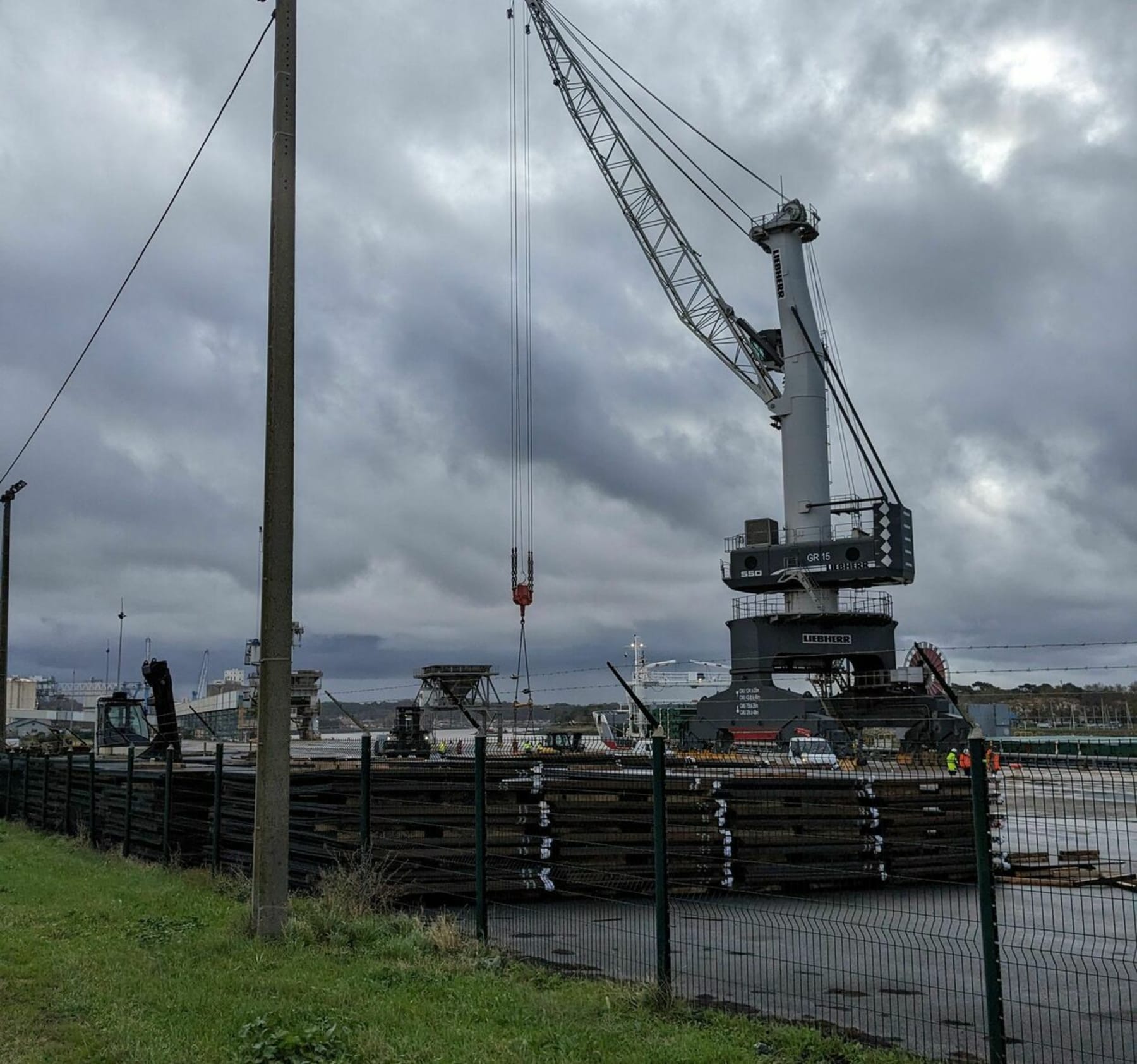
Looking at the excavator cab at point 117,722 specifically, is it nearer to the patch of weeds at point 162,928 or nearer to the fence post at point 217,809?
the fence post at point 217,809

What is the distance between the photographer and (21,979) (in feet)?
29.1

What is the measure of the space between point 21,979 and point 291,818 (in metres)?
4.36

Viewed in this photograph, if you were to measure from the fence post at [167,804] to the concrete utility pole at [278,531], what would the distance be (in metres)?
5.36

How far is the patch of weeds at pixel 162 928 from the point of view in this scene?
1042 cm

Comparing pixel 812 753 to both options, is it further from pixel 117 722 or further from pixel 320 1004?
pixel 117 722

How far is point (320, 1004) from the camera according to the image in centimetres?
802

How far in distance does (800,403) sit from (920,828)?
35578mm

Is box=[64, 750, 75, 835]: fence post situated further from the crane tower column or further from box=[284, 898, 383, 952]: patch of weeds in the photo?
the crane tower column

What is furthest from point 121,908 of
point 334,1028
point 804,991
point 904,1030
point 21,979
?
point 904,1030

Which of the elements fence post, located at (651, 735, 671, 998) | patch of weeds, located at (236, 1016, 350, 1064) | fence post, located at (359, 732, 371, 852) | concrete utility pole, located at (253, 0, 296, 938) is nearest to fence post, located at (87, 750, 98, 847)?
fence post, located at (359, 732, 371, 852)

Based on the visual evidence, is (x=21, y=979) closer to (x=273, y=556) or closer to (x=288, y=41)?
(x=273, y=556)

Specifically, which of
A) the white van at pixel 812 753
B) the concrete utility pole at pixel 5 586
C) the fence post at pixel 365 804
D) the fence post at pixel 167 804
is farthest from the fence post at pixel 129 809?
the concrete utility pole at pixel 5 586

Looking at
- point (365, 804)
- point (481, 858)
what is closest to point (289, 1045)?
point (481, 858)

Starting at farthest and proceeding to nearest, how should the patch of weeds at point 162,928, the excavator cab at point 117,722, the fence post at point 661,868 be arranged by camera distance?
the excavator cab at point 117,722, the patch of weeds at point 162,928, the fence post at point 661,868
